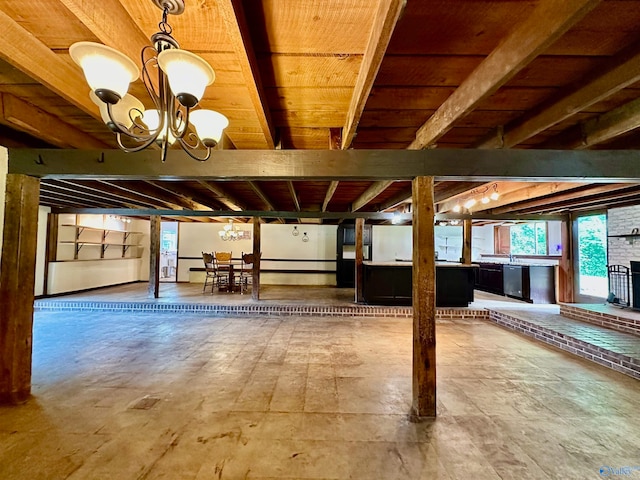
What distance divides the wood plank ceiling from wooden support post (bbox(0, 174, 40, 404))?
0.58m

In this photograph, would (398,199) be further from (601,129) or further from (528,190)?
(601,129)

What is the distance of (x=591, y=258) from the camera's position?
19.9 feet

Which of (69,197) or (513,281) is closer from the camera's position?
(69,197)

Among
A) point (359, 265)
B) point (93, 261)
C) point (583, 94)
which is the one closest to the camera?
point (583, 94)

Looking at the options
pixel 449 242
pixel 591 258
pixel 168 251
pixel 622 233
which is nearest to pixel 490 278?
Result: pixel 449 242

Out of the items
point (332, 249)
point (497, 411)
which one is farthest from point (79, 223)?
point (497, 411)

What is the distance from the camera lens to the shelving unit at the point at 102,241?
6973 mm

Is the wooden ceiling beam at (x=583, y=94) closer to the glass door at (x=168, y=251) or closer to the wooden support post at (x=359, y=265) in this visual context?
the wooden support post at (x=359, y=265)

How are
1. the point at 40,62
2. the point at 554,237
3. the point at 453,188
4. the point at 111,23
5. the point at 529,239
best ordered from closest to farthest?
the point at 111,23, the point at 40,62, the point at 453,188, the point at 554,237, the point at 529,239

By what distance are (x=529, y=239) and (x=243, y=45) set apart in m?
9.63

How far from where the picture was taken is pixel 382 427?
2039mm

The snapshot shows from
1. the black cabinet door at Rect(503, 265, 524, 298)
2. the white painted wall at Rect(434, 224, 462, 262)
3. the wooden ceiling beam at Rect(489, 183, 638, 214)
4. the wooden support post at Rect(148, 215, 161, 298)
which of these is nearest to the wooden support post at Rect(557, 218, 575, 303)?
the black cabinet door at Rect(503, 265, 524, 298)

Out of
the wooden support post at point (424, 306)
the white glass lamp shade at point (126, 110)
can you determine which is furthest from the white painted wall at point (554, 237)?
the white glass lamp shade at point (126, 110)

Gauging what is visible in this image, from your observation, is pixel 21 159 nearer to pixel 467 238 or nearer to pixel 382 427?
pixel 382 427
